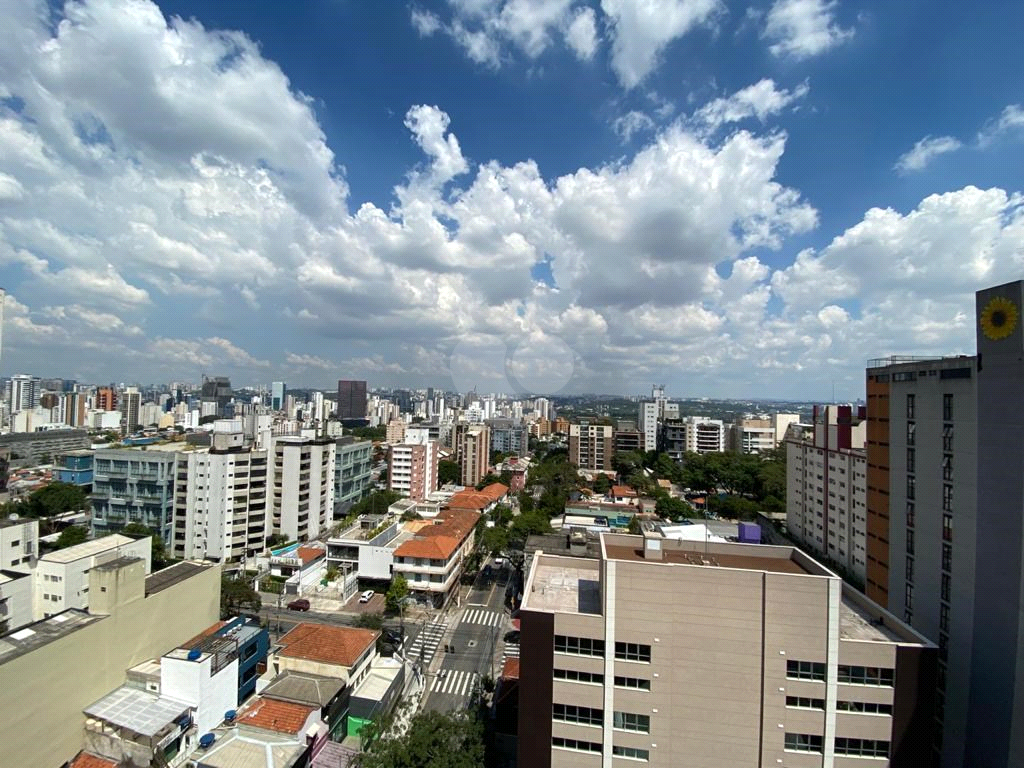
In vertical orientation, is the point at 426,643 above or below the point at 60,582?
below

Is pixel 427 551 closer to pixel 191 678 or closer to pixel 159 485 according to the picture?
pixel 191 678

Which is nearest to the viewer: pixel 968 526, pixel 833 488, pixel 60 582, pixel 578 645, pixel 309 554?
pixel 578 645

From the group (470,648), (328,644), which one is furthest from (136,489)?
(470,648)

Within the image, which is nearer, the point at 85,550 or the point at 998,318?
the point at 998,318

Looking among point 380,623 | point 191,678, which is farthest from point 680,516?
point 191,678

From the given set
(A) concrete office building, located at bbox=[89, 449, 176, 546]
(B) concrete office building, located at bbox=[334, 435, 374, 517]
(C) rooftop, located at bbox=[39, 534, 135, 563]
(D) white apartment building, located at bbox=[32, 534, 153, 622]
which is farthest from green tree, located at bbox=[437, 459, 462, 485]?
(D) white apartment building, located at bbox=[32, 534, 153, 622]

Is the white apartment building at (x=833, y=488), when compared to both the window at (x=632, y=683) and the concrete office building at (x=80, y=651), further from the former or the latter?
the concrete office building at (x=80, y=651)

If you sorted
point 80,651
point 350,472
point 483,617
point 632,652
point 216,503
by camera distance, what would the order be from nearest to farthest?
point 632,652, point 80,651, point 483,617, point 216,503, point 350,472

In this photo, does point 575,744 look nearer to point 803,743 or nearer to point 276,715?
point 803,743
